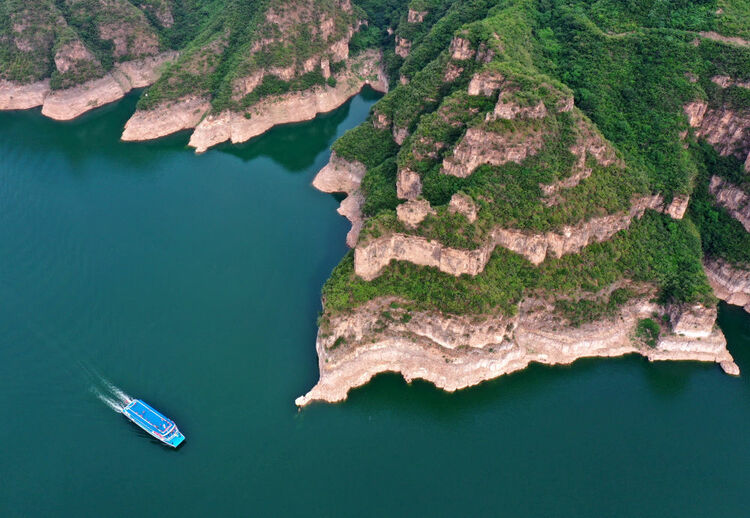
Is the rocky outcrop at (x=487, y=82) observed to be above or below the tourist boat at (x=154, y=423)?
above

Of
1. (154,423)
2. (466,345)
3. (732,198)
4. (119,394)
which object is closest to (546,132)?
(732,198)

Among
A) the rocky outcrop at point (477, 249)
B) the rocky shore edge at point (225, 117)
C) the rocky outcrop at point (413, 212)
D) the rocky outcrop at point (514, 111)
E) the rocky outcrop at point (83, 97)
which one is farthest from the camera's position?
the rocky outcrop at point (83, 97)

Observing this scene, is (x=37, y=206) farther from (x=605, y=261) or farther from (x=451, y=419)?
(x=605, y=261)

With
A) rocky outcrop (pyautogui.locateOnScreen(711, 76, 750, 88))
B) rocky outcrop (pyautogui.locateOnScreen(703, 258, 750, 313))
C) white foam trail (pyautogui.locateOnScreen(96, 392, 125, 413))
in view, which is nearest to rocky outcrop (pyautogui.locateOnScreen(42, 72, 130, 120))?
white foam trail (pyautogui.locateOnScreen(96, 392, 125, 413))

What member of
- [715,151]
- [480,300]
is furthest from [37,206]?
[715,151]

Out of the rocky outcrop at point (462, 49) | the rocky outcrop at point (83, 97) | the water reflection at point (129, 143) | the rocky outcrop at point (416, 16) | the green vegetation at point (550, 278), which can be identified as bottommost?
the water reflection at point (129, 143)

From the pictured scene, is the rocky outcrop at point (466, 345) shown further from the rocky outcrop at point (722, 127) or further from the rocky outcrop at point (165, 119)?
the rocky outcrop at point (165, 119)

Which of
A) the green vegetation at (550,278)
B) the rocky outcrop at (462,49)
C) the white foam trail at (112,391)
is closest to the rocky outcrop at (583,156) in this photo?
the green vegetation at (550,278)
